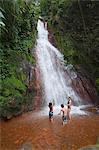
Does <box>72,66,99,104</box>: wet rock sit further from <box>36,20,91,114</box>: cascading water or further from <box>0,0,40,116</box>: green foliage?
<box>0,0,40,116</box>: green foliage

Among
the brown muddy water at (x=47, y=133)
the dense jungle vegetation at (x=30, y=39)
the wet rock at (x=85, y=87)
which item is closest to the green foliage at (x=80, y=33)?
the dense jungle vegetation at (x=30, y=39)

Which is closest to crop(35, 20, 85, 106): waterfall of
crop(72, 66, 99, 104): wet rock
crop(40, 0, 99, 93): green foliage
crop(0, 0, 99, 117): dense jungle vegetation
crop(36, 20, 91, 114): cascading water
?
crop(36, 20, 91, 114): cascading water

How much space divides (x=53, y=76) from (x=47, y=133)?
7.25m

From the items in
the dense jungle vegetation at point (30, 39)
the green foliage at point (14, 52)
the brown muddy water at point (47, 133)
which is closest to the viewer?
the brown muddy water at point (47, 133)

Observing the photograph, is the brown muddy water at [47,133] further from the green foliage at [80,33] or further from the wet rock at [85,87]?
the green foliage at [80,33]

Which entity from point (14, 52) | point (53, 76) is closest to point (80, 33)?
point (53, 76)

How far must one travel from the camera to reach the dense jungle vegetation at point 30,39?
52.6 feet

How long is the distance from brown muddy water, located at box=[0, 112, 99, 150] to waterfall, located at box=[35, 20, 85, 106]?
2998mm

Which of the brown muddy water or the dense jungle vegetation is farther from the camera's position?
the dense jungle vegetation

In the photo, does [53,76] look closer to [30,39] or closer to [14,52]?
[30,39]

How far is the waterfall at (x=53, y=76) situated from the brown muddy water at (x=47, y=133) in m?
3.00

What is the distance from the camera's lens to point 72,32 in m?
22.2

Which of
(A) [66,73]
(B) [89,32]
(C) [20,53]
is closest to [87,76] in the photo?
(A) [66,73]

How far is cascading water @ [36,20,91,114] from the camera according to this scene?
18.3m
